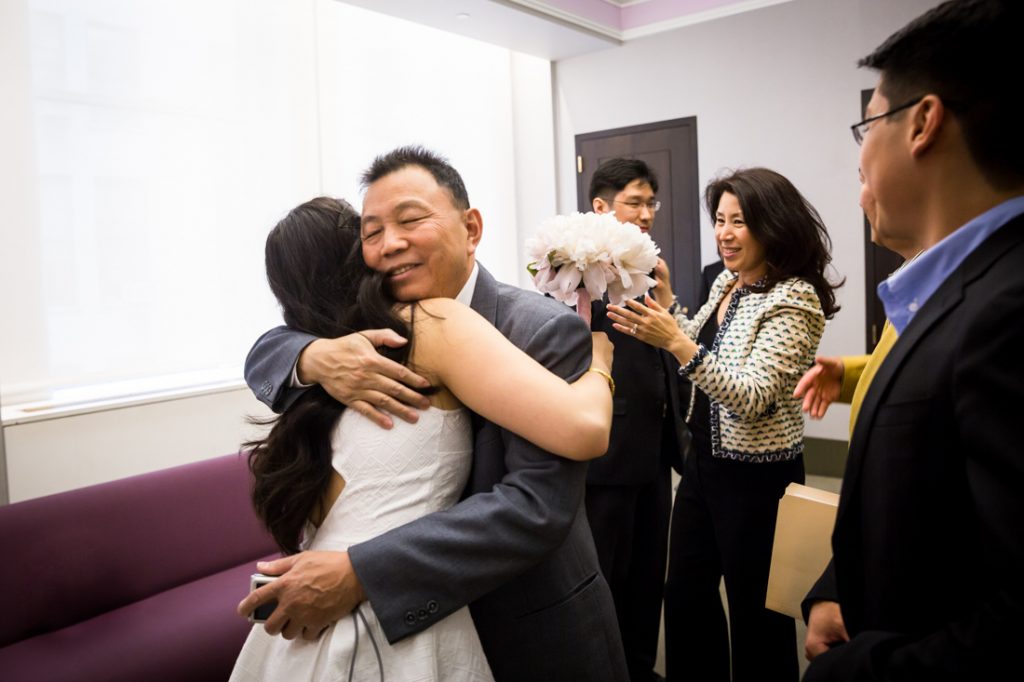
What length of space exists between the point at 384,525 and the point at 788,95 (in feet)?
16.2

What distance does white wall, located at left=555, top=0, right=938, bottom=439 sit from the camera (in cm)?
495

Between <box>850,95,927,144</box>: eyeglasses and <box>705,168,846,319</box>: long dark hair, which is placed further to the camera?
<box>705,168,846,319</box>: long dark hair

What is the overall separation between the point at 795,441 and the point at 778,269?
534 mm

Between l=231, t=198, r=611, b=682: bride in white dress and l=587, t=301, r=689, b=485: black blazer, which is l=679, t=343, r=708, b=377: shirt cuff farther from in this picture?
l=231, t=198, r=611, b=682: bride in white dress

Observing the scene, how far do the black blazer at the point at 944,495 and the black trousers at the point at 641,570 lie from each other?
1.60 m

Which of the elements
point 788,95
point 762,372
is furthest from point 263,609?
point 788,95

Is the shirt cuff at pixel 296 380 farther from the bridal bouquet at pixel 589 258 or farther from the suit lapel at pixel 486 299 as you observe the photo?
the bridal bouquet at pixel 589 258

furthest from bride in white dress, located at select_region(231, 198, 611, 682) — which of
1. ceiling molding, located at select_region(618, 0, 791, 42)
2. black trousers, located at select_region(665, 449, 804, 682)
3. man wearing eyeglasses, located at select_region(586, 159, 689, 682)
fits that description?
ceiling molding, located at select_region(618, 0, 791, 42)

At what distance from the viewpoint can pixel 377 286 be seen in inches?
51.6

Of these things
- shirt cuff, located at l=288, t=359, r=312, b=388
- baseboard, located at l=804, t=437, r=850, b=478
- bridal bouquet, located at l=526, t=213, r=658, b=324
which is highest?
bridal bouquet, located at l=526, t=213, r=658, b=324

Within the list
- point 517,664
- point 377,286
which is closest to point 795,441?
point 517,664

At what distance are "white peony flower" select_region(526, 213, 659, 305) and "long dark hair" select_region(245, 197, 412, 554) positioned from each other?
0.56 metres

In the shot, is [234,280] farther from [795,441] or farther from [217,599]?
[795,441]

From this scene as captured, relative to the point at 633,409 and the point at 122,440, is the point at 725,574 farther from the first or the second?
the point at 122,440
